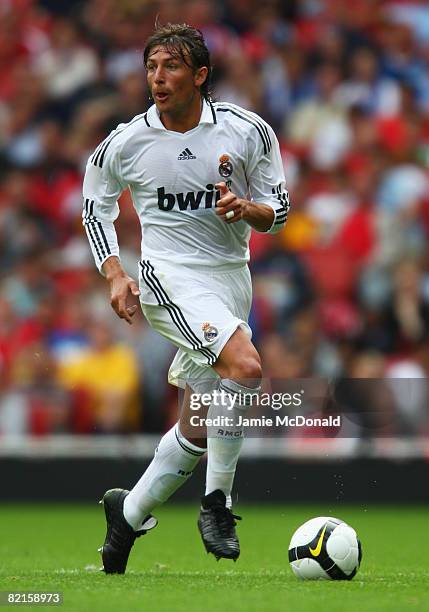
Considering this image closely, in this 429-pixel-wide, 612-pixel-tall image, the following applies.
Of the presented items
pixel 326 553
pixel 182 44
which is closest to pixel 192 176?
pixel 182 44

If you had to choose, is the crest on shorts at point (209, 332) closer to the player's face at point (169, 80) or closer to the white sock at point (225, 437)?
the white sock at point (225, 437)

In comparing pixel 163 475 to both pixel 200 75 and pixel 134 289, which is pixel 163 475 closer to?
pixel 134 289

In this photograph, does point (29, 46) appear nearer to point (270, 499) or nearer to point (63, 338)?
point (63, 338)

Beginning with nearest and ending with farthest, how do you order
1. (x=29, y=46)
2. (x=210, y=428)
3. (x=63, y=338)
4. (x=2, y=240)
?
(x=210, y=428), (x=63, y=338), (x=2, y=240), (x=29, y=46)

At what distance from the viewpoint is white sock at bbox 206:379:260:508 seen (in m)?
5.96

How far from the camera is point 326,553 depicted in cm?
573

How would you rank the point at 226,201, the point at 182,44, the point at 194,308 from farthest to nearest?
1. the point at 182,44
2. the point at 194,308
3. the point at 226,201

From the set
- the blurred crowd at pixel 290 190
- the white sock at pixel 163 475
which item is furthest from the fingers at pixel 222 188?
the blurred crowd at pixel 290 190

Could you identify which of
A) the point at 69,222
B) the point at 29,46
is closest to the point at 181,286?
the point at 69,222

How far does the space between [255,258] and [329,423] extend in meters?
5.42

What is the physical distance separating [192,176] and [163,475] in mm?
1348

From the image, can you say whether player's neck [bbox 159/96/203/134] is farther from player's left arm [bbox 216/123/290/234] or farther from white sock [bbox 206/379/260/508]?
white sock [bbox 206/379/260/508]

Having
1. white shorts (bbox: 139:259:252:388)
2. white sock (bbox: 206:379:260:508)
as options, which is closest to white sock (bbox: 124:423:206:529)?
white sock (bbox: 206:379:260:508)

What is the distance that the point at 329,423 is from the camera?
23.0 ft
